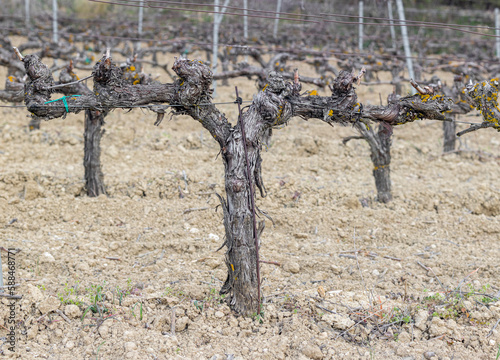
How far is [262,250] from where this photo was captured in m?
4.52

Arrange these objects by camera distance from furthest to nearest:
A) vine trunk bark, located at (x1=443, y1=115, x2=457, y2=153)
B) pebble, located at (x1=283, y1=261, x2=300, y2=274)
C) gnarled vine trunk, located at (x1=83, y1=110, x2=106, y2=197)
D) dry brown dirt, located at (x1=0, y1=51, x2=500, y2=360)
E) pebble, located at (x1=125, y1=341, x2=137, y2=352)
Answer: vine trunk bark, located at (x1=443, y1=115, x2=457, y2=153) → gnarled vine trunk, located at (x1=83, y1=110, x2=106, y2=197) → pebble, located at (x1=283, y1=261, x2=300, y2=274) → dry brown dirt, located at (x1=0, y1=51, x2=500, y2=360) → pebble, located at (x1=125, y1=341, x2=137, y2=352)

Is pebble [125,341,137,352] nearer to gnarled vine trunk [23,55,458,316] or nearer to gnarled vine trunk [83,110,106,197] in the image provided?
gnarled vine trunk [23,55,458,316]

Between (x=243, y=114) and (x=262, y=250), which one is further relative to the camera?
(x=262, y=250)

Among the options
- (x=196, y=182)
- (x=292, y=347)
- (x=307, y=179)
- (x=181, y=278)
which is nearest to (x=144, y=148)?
(x=196, y=182)

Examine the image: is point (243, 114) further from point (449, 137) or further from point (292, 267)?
point (449, 137)

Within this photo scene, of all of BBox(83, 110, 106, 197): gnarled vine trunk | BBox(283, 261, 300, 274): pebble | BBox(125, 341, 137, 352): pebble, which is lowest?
BBox(125, 341, 137, 352): pebble

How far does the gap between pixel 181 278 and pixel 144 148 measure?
393cm

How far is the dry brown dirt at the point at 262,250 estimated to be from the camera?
3.05 metres

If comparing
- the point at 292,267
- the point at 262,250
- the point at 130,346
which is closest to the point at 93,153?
the point at 262,250

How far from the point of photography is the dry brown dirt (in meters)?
3.05

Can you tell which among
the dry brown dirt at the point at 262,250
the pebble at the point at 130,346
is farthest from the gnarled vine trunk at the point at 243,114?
the pebble at the point at 130,346

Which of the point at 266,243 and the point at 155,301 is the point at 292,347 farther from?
the point at 266,243

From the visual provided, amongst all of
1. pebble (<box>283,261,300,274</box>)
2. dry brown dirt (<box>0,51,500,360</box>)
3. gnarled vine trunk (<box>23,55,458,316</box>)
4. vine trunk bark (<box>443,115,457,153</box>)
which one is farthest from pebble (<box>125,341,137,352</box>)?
vine trunk bark (<box>443,115,457,153</box>)

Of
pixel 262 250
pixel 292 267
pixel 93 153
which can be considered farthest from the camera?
pixel 93 153
